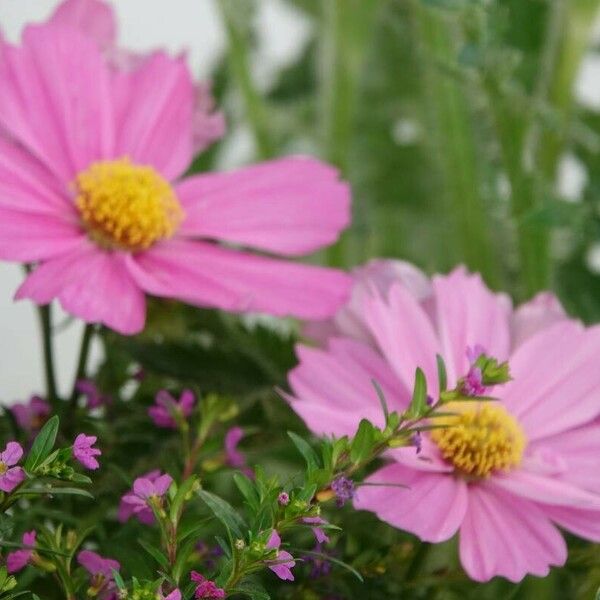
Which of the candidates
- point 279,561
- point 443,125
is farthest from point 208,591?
point 443,125

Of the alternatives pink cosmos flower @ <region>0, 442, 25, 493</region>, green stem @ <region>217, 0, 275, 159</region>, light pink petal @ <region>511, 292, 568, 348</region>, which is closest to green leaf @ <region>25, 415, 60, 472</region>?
pink cosmos flower @ <region>0, 442, 25, 493</region>

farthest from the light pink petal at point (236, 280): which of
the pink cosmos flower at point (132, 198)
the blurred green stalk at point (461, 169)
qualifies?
the blurred green stalk at point (461, 169)

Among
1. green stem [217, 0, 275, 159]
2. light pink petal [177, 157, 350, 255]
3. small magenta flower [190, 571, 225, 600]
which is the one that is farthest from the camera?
green stem [217, 0, 275, 159]

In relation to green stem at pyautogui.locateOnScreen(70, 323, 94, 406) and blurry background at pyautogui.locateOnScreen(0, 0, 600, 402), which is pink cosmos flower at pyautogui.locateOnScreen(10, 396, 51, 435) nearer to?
green stem at pyautogui.locateOnScreen(70, 323, 94, 406)

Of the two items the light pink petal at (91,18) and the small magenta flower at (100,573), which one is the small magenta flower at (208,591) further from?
the light pink petal at (91,18)

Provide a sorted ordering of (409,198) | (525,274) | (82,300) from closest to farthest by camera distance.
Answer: (82,300), (525,274), (409,198)

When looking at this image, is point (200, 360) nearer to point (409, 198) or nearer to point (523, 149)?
point (523, 149)

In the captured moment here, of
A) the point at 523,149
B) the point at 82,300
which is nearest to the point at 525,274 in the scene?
the point at 523,149

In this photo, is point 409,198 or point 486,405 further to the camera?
point 409,198
